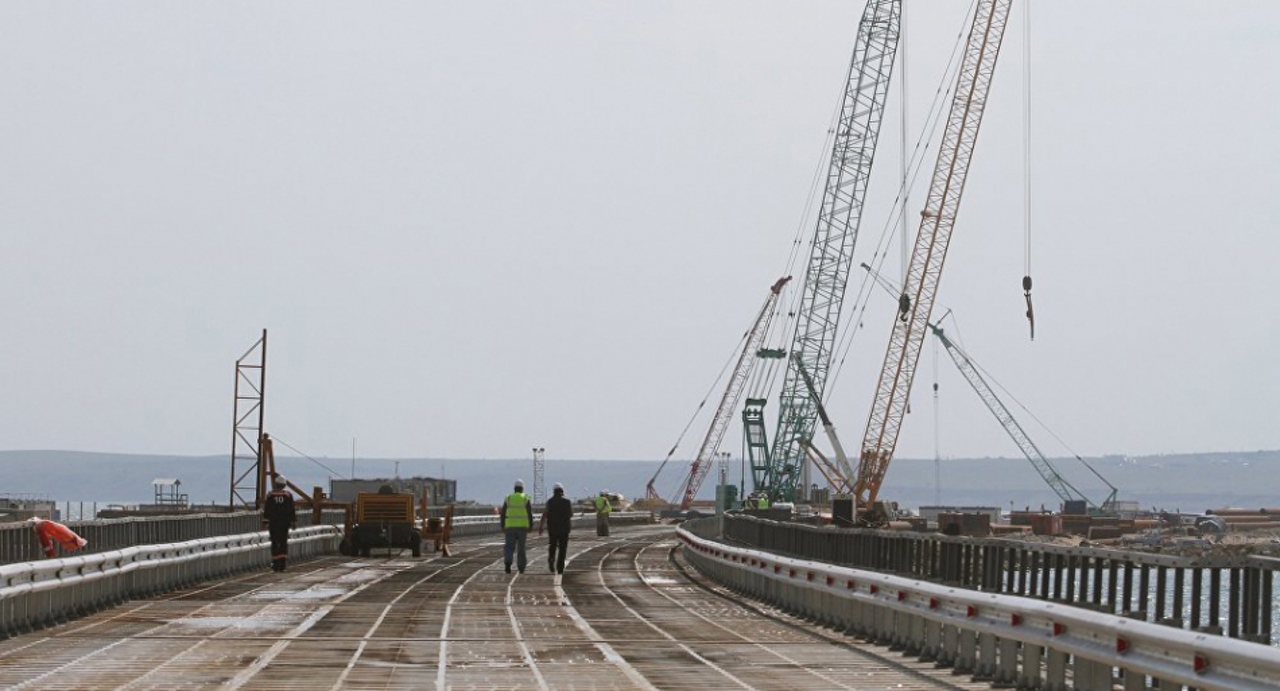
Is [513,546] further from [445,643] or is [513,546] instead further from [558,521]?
[445,643]

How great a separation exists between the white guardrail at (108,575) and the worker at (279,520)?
0.64 m

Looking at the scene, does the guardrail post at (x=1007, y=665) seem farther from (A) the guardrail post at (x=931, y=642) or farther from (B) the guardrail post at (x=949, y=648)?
(A) the guardrail post at (x=931, y=642)

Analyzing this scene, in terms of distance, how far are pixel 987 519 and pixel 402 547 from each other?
100626mm

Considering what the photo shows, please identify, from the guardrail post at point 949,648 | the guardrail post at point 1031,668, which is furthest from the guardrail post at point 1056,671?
the guardrail post at point 949,648

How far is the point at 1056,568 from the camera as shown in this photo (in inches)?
919

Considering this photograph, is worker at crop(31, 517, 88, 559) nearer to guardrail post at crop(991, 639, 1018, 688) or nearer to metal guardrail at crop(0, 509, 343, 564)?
metal guardrail at crop(0, 509, 343, 564)

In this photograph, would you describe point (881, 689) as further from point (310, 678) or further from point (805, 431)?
point (805, 431)

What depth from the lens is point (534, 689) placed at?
18.7 m

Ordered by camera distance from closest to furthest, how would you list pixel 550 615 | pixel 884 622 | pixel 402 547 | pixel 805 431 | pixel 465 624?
1. pixel 884 622
2. pixel 465 624
3. pixel 550 615
4. pixel 402 547
5. pixel 805 431

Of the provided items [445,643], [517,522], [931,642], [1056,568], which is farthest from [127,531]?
[1056,568]

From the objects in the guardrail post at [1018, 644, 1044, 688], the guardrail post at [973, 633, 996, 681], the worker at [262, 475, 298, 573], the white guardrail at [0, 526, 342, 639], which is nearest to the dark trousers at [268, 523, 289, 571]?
the worker at [262, 475, 298, 573]

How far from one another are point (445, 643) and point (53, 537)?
30.3 feet

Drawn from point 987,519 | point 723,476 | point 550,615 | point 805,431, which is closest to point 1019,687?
point 550,615

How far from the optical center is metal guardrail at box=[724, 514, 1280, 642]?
60.5ft
